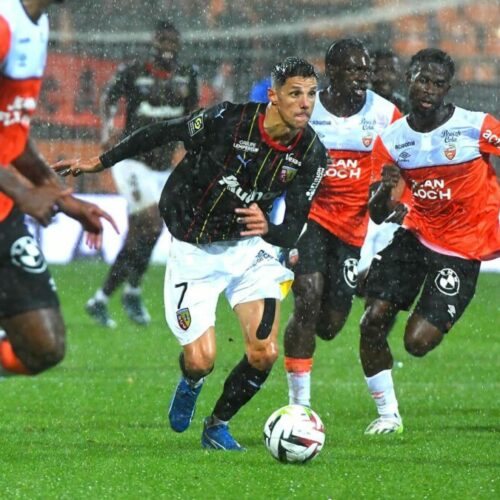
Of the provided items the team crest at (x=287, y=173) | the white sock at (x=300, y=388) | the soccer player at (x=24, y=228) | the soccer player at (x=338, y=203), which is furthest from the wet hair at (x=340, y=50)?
the soccer player at (x=24, y=228)

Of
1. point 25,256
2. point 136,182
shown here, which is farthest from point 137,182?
point 25,256

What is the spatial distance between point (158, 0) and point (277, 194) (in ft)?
54.8

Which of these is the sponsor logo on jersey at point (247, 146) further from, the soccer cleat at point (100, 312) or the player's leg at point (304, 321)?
the soccer cleat at point (100, 312)

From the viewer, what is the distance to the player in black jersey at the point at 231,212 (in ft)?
23.6

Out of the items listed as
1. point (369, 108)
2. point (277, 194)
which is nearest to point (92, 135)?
point (369, 108)

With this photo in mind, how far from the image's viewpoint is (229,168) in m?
7.28

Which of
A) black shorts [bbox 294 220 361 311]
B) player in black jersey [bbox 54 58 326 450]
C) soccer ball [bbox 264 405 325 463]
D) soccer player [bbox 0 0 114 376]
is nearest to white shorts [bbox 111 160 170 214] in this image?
black shorts [bbox 294 220 361 311]

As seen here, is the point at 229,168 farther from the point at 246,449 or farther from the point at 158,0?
the point at 158,0

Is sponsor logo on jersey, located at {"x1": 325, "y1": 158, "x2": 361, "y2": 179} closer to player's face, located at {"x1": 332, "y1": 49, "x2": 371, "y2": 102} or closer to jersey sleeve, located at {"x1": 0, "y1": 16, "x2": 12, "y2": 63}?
player's face, located at {"x1": 332, "y1": 49, "x2": 371, "y2": 102}

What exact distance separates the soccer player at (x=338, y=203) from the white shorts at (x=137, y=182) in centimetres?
485

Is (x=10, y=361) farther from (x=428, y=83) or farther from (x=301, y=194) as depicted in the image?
(x=428, y=83)

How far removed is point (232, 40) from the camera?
22391mm

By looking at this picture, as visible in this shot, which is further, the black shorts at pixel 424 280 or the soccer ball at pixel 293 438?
the black shorts at pixel 424 280

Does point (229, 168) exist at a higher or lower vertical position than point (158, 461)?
higher
